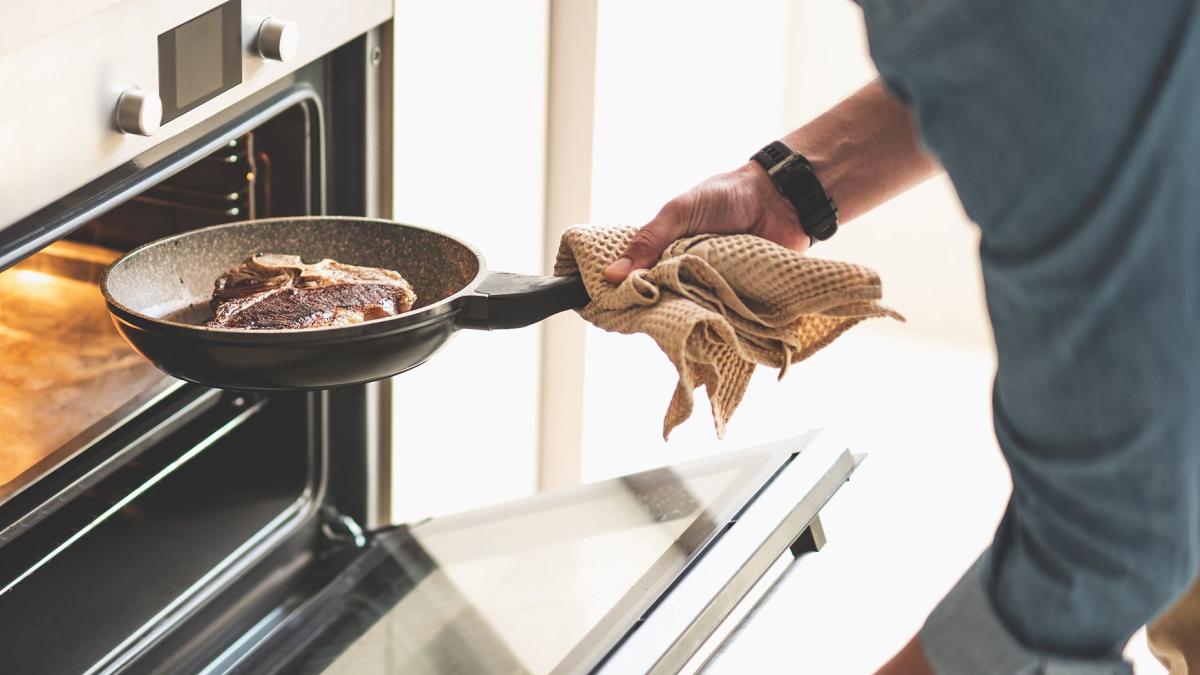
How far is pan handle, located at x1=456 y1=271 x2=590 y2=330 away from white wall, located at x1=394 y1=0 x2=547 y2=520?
336mm

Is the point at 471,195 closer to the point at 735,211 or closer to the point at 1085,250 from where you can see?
the point at 735,211

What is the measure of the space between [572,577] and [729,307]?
25 centimetres

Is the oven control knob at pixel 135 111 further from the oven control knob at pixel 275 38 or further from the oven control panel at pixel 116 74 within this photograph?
the oven control knob at pixel 275 38

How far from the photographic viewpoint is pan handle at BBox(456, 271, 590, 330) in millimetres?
805

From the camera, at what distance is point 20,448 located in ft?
3.18

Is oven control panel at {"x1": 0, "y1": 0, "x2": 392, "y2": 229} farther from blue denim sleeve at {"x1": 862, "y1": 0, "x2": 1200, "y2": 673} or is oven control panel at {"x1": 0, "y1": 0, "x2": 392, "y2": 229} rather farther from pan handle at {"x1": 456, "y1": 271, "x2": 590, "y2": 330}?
blue denim sleeve at {"x1": 862, "y1": 0, "x2": 1200, "y2": 673}

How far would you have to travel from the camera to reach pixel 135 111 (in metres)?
0.77

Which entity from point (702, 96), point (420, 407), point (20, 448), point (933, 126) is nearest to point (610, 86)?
point (702, 96)

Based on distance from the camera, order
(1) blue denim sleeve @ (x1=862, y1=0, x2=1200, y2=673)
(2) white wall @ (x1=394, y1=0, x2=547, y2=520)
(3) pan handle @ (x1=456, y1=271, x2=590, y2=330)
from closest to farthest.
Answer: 1. (1) blue denim sleeve @ (x1=862, y1=0, x2=1200, y2=673)
2. (3) pan handle @ (x1=456, y1=271, x2=590, y2=330)
3. (2) white wall @ (x1=394, y1=0, x2=547, y2=520)

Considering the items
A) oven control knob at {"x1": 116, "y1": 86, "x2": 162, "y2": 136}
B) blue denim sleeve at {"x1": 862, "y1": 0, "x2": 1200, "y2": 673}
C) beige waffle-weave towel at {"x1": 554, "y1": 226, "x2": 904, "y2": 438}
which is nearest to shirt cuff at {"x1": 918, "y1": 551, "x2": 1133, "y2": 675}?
blue denim sleeve at {"x1": 862, "y1": 0, "x2": 1200, "y2": 673}

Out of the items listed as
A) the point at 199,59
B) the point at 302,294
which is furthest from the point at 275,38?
the point at 302,294

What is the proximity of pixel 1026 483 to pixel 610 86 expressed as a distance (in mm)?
972

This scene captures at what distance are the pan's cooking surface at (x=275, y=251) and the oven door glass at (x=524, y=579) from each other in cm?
21

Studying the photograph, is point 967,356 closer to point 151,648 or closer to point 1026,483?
point 151,648
